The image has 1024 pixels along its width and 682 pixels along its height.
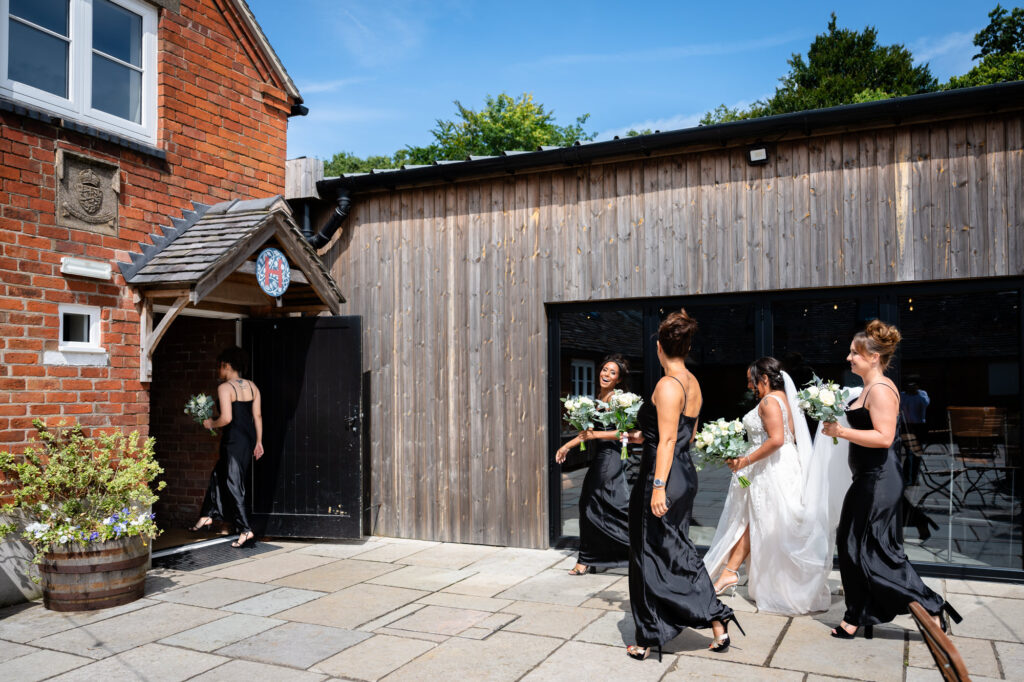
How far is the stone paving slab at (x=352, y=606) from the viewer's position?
518 cm

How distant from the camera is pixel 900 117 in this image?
6.07 m

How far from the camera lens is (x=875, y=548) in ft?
14.9

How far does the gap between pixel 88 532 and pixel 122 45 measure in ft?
14.0

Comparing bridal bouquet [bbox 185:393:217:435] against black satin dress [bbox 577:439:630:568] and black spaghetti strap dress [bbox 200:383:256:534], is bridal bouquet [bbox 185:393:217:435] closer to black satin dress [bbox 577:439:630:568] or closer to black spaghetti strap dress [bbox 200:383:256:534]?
black spaghetti strap dress [bbox 200:383:256:534]

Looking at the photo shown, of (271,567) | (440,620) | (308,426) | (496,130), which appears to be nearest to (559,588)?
(440,620)

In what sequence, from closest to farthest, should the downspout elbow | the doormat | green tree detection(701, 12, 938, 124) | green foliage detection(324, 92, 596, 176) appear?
the doormat → the downspout elbow → green tree detection(701, 12, 938, 124) → green foliage detection(324, 92, 596, 176)

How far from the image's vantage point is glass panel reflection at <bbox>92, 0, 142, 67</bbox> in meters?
6.56

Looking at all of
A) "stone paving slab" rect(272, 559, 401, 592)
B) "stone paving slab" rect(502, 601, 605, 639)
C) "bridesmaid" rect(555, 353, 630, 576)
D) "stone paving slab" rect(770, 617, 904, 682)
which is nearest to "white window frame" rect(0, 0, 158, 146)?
"stone paving slab" rect(272, 559, 401, 592)

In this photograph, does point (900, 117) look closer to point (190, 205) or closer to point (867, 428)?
point (867, 428)

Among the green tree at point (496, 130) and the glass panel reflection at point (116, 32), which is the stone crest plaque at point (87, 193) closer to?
the glass panel reflection at point (116, 32)

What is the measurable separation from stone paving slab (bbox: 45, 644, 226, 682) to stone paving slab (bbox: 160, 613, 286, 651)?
0.38 ft

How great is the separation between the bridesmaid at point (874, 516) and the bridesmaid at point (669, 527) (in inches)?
34.1

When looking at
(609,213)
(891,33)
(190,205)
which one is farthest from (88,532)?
(891,33)

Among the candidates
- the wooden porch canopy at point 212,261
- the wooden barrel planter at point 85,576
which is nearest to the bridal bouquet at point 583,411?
the wooden porch canopy at point 212,261
